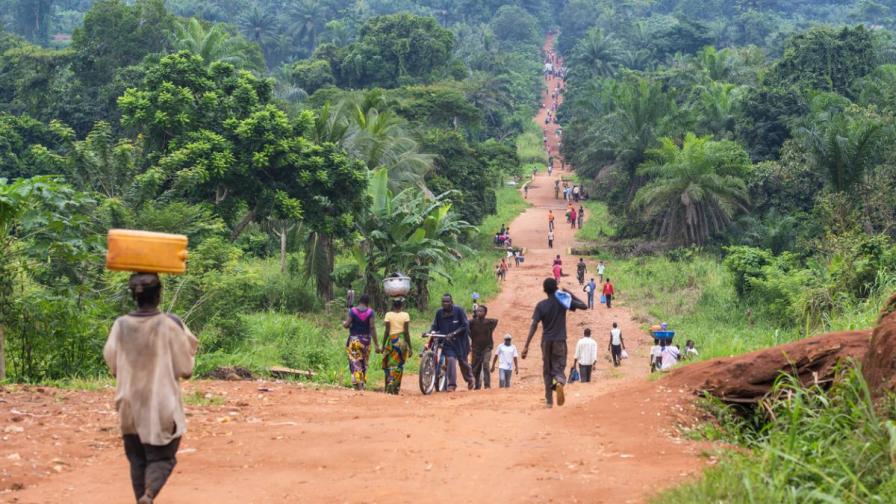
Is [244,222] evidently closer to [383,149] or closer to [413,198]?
[413,198]

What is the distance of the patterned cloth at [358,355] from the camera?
43.7ft

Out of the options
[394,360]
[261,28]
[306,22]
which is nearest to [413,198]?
[394,360]

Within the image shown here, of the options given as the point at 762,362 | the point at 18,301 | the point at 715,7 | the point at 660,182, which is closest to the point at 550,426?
the point at 762,362

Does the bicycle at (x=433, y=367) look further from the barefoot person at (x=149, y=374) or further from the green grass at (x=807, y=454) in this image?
the barefoot person at (x=149, y=374)

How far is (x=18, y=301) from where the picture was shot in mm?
12047

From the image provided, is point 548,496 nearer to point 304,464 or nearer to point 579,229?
point 304,464

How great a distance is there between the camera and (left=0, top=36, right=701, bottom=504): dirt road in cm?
707

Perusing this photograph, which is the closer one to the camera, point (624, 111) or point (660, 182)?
point (660, 182)

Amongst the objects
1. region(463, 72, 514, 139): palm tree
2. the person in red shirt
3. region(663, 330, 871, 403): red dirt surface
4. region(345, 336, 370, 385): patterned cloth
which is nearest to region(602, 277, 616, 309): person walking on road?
the person in red shirt

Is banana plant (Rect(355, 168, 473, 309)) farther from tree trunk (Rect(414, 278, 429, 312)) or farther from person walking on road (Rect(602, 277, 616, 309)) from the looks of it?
person walking on road (Rect(602, 277, 616, 309))

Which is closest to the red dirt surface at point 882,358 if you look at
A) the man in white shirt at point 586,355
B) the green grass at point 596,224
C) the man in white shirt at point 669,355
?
the man in white shirt at point 586,355

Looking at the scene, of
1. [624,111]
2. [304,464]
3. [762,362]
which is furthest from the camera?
[624,111]

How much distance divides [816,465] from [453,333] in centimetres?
764

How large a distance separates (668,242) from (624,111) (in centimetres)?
801
